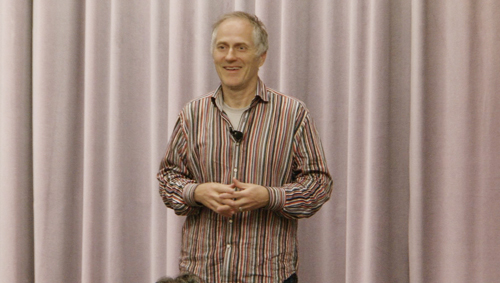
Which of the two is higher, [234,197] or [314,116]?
[314,116]

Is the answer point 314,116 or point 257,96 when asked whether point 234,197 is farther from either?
point 314,116

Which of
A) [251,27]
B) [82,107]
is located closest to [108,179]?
[82,107]

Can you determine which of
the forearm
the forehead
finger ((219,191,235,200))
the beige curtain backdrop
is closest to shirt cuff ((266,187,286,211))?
the forearm

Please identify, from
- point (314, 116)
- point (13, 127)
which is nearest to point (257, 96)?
point (314, 116)

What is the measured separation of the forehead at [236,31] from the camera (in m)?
1.97

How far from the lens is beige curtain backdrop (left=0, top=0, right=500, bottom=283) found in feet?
7.99

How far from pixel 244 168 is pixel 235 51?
397 millimetres

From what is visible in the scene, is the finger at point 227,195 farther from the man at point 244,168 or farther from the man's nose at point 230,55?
the man's nose at point 230,55

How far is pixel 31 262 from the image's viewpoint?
2.96 m

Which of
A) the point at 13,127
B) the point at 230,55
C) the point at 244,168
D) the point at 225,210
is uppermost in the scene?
the point at 230,55

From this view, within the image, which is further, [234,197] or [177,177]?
[177,177]

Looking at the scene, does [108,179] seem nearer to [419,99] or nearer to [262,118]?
[262,118]

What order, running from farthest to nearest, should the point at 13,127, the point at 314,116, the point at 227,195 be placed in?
the point at 13,127
the point at 314,116
the point at 227,195

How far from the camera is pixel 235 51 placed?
6.47 ft
